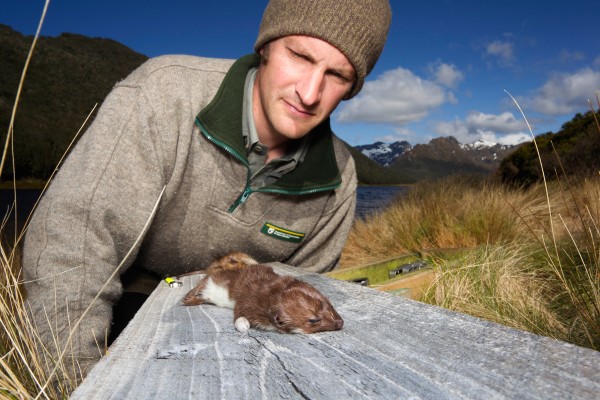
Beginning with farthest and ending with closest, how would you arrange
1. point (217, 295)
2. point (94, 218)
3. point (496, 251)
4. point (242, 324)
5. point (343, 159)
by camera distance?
1. point (496, 251)
2. point (343, 159)
3. point (94, 218)
4. point (217, 295)
5. point (242, 324)

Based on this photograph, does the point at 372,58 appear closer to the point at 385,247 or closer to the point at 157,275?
the point at 157,275

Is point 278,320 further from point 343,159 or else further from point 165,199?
point 343,159

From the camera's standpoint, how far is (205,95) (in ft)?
10.4

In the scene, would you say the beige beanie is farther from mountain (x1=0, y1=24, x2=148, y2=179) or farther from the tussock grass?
mountain (x1=0, y1=24, x2=148, y2=179)

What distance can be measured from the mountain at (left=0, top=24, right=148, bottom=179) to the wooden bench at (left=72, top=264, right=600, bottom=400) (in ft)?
212

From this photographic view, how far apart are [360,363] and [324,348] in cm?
18

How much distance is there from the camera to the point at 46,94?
95.9 metres

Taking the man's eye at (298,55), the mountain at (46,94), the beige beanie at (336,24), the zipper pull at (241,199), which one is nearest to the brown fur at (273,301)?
the zipper pull at (241,199)

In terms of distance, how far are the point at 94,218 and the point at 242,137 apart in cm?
112

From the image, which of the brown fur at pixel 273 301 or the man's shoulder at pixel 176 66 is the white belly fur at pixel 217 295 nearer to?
the brown fur at pixel 273 301

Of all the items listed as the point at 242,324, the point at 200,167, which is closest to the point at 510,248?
the point at 200,167

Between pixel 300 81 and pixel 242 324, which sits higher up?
pixel 300 81

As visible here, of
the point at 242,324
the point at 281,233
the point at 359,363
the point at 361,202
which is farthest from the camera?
the point at 361,202

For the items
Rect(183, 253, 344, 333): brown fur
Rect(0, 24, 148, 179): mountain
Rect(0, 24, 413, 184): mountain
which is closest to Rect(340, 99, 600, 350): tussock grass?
Rect(183, 253, 344, 333): brown fur
